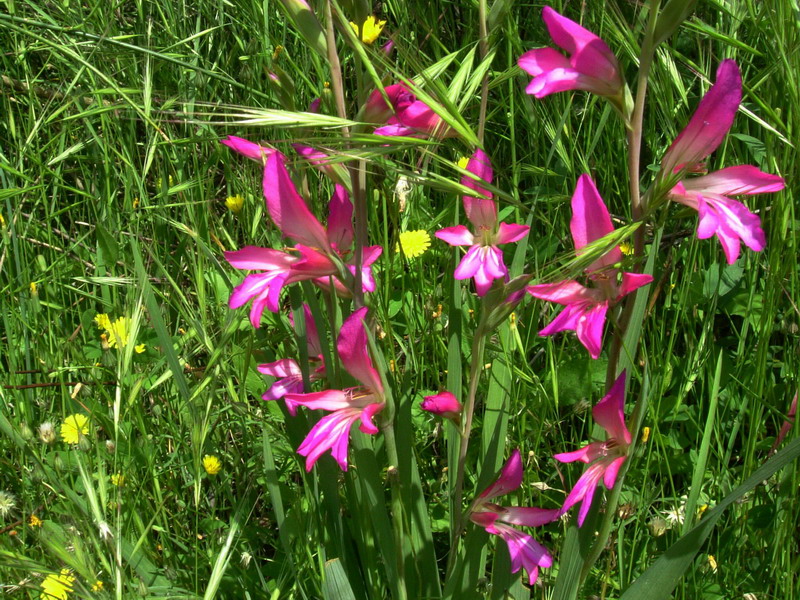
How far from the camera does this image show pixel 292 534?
138cm

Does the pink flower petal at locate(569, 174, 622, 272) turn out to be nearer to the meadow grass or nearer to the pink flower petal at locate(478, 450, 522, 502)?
the meadow grass

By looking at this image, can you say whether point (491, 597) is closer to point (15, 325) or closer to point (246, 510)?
point (246, 510)

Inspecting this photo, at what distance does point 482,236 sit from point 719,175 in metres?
0.35

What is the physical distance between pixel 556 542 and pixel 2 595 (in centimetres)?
96

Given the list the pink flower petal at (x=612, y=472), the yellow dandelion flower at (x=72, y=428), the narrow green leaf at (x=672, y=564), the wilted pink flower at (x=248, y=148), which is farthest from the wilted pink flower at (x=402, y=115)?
the yellow dandelion flower at (x=72, y=428)

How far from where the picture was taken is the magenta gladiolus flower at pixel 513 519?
1112 millimetres

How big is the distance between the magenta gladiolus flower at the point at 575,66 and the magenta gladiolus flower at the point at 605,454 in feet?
1.14

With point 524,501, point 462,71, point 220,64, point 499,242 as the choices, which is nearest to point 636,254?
point 499,242

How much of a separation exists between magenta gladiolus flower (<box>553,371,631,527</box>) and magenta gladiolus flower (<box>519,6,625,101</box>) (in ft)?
1.14

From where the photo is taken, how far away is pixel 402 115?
1.06 metres

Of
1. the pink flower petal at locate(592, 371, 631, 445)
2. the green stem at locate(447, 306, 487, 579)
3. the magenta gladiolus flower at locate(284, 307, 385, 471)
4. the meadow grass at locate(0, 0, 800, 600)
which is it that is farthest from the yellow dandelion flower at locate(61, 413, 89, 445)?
the pink flower petal at locate(592, 371, 631, 445)

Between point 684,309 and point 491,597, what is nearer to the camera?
point 491,597

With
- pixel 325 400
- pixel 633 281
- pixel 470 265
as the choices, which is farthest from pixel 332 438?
pixel 633 281

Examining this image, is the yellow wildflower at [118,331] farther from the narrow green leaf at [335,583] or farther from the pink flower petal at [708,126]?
the pink flower petal at [708,126]
